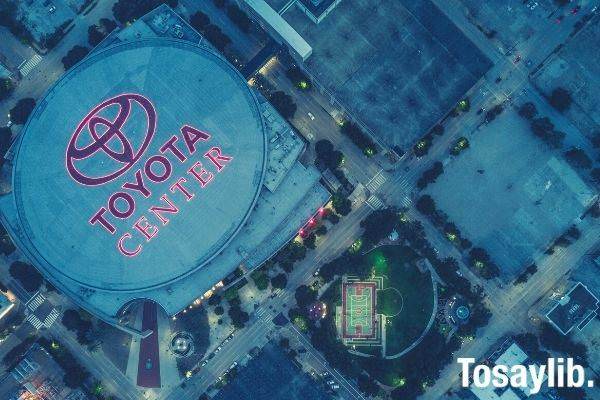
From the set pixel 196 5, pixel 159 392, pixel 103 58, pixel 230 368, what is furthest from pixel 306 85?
pixel 159 392

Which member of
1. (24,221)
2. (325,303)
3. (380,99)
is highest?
Result: (24,221)

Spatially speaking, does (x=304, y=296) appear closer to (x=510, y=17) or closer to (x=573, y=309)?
(x=573, y=309)

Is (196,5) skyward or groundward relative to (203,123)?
skyward

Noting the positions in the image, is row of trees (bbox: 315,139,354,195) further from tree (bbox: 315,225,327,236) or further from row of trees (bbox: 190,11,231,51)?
row of trees (bbox: 190,11,231,51)

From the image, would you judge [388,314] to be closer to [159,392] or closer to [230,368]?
[230,368]

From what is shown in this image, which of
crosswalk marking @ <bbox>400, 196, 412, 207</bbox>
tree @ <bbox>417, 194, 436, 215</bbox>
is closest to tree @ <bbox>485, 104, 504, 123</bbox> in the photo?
tree @ <bbox>417, 194, 436, 215</bbox>

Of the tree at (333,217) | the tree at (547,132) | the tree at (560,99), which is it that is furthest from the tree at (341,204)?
the tree at (560,99)
